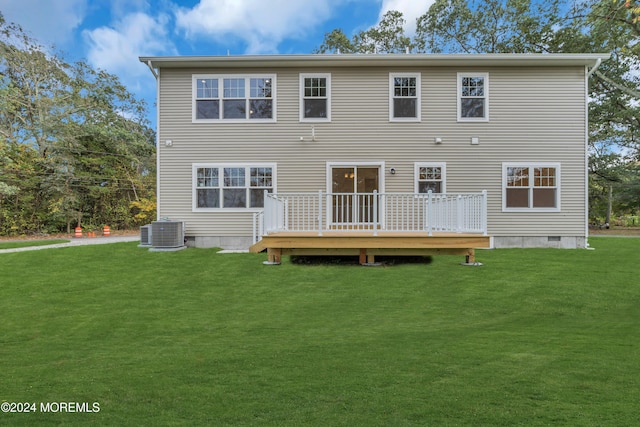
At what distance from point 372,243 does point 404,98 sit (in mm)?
5456

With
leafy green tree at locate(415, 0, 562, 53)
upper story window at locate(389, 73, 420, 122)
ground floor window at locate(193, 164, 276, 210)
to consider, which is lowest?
ground floor window at locate(193, 164, 276, 210)

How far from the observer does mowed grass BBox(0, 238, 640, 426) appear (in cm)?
261

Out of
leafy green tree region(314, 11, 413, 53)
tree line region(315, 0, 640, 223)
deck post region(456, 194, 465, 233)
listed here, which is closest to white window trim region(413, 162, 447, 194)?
deck post region(456, 194, 465, 233)

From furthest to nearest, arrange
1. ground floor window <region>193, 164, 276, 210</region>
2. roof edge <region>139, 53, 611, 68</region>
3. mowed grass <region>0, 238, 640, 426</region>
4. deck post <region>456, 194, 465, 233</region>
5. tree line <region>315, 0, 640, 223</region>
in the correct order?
tree line <region>315, 0, 640, 223</region> < ground floor window <region>193, 164, 276, 210</region> < roof edge <region>139, 53, 611, 68</region> < deck post <region>456, 194, 465, 233</region> < mowed grass <region>0, 238, 640, 426</region>

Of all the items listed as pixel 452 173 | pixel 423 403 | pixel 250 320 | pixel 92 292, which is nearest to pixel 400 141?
pixel 452 173

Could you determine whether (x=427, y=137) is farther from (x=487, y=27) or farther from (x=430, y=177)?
(x=487, y=27)

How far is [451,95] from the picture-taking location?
37.0 feet

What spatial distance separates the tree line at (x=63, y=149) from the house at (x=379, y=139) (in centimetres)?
1069

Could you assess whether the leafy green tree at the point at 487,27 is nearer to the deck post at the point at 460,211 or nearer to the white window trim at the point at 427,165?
the white window trim at the point at 427,165

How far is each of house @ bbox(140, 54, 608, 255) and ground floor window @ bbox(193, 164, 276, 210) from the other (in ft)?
0.10

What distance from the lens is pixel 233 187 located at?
11.3m

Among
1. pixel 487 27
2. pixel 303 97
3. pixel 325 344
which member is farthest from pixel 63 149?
pixel 487 27

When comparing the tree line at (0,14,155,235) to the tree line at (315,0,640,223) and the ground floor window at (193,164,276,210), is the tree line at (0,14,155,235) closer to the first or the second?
the ground floor window at (193,164,276,210)

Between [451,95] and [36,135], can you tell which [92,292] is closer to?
[451,95]
